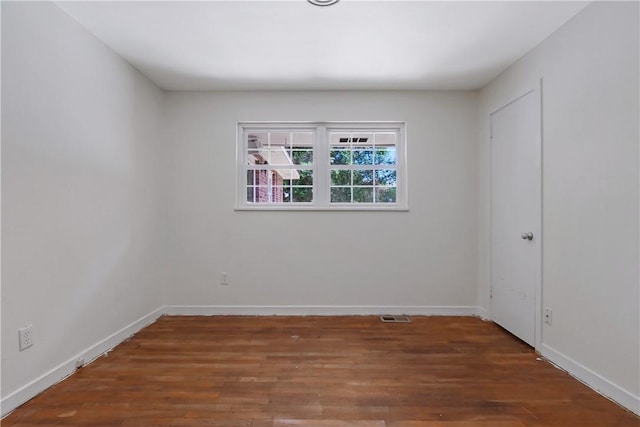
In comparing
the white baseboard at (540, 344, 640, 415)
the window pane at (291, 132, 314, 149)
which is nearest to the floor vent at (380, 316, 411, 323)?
the white baseboard at (540, 344, 640, 415)

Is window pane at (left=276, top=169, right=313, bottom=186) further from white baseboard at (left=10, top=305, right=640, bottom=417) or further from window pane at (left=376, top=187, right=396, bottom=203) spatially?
white baseboard at (left=10, top=305, right=640, bottom=417)

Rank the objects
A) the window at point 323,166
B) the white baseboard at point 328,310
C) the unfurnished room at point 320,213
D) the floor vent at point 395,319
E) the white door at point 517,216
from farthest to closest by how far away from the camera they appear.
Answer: the window at point 323,166, the white baseboard at point 328,310, the floor vent at point 395,319, the white door at point 517,216, the unfurnished room at point 320,213

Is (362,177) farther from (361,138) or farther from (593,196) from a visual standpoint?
(593,196)

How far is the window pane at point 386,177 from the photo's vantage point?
341 cm

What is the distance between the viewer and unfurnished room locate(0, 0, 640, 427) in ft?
5.65

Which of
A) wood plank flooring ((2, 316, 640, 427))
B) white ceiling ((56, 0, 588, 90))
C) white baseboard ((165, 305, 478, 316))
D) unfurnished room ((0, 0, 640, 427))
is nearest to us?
wood plank flooring ((2, 316, 640, 427))

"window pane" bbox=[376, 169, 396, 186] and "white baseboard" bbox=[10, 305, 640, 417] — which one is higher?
"window pane" bbox=[376, 169, 396, 186]

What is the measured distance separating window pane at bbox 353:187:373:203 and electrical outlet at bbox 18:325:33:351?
2768 millimetres

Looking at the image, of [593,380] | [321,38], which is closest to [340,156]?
[321,38]

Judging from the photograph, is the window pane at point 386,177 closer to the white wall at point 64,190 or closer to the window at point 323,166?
the window at point 323,166

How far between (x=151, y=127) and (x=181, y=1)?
60.0 inches

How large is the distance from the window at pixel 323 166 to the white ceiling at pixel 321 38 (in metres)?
0.53

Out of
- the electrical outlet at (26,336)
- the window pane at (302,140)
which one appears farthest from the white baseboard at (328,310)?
the window pane at (302,140)

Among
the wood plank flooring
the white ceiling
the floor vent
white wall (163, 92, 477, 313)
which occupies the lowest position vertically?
the floor vent
